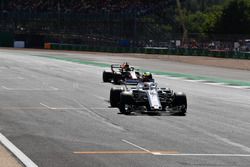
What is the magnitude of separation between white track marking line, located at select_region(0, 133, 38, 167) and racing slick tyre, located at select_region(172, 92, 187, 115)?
6.45 metres

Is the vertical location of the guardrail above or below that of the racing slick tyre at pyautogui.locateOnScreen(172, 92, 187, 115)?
below

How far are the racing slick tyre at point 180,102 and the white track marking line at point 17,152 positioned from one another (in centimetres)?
645

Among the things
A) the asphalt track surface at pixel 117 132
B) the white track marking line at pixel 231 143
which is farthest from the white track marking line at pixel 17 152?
the white track marking line at pixel 231 143

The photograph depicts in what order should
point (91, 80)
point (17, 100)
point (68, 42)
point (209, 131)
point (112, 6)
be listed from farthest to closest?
1. point (112, 6)
2. point (68, 42)
3. point (91, 80)
4. point (17, 100)
5. point (209, 131)

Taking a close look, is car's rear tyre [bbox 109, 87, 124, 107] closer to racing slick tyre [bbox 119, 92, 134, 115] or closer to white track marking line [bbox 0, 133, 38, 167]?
racing slick tyre [bbox 119, 92, 134, 115]

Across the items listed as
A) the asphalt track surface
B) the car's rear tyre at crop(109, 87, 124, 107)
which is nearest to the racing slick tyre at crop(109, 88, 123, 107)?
the car's rear tyre at crop(109, 87, 124, 107)

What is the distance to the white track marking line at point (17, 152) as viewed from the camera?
34.8 ft

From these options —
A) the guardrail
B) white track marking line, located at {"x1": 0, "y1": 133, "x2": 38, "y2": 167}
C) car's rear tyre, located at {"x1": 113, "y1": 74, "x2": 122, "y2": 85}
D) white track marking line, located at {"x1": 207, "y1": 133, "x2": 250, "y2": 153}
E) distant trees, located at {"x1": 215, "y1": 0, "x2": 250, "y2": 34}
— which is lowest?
the guardrail

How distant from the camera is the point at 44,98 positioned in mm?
23703

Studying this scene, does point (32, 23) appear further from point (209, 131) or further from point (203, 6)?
point (203, 6)

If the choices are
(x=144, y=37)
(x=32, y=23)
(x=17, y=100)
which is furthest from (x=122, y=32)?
(x=17, y=100)

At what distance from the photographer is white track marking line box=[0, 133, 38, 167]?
10.6 m

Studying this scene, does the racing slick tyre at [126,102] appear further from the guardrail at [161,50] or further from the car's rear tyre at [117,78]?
the guardrail at [161,50]

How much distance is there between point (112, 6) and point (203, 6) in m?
98.9
